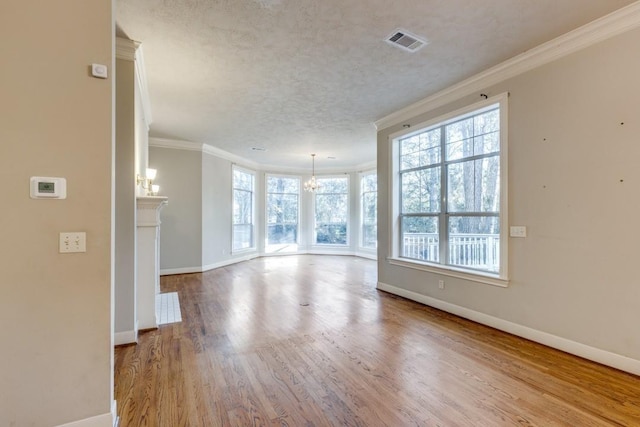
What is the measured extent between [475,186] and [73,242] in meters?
3.96

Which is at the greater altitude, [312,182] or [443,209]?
[312,182]

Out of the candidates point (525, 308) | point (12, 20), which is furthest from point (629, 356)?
point (12, 20)

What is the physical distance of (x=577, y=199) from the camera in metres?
2.75

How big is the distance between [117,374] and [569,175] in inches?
171

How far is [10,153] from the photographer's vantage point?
5.12 feet

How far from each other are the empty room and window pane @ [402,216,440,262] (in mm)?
40

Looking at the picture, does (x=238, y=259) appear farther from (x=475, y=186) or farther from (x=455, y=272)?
(x=475, y=186)

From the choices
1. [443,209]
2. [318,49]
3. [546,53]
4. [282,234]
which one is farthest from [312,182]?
[546,53]

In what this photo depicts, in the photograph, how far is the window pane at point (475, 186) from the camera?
11.5ft

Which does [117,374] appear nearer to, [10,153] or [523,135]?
[10,153]

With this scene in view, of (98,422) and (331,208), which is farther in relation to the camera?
(331,208)

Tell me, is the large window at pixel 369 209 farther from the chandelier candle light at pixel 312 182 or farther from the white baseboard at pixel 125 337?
the white baseboard at pixel 125 337

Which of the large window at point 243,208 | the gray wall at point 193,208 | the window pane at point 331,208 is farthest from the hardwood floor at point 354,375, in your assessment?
the window pane at point 331,208

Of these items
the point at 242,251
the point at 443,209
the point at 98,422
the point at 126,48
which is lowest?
the point at 98,422
